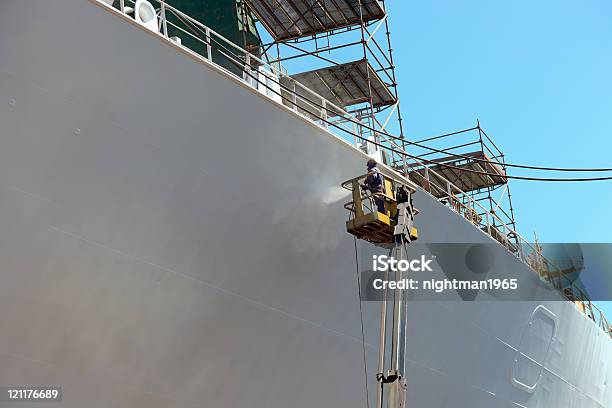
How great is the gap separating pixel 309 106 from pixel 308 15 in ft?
27.4

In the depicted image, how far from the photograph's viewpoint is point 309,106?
9.59 meters

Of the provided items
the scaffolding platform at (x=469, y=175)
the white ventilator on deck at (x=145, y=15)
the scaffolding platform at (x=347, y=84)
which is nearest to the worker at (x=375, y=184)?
the white ventilator on deck at (x=145, y=15)

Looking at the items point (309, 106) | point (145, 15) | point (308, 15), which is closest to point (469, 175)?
point (308, 15)

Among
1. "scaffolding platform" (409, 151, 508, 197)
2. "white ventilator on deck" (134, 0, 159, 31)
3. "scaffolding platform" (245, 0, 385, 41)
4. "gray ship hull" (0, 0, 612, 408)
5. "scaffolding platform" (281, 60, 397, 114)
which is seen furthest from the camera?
"scaffolding platform" (409, 151, 508, 197)

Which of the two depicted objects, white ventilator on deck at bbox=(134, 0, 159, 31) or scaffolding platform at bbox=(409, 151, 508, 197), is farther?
scaffolding platform at bbox=(409, 151, 508, 197)

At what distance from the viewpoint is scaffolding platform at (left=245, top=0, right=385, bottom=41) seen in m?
16.9

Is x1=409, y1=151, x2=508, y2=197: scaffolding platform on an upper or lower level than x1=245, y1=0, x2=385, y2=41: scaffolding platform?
lower

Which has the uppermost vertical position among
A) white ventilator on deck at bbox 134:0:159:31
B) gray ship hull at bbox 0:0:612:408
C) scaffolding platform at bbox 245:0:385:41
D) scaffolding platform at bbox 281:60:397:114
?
scaffolding platform at bbox 245:0:385:41

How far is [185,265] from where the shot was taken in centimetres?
689

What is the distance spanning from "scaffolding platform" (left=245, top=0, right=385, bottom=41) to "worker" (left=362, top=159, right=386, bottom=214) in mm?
9415

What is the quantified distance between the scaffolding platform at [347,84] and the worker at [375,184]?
349 inches

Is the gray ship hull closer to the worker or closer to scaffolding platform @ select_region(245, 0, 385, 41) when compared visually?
the worker

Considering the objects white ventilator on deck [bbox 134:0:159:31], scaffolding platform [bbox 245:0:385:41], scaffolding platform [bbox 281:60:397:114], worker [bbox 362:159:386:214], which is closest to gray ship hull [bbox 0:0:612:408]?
white ventilator on deck [bbox 134:0:159:31]

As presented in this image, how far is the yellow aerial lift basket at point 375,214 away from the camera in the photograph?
26.1ft
